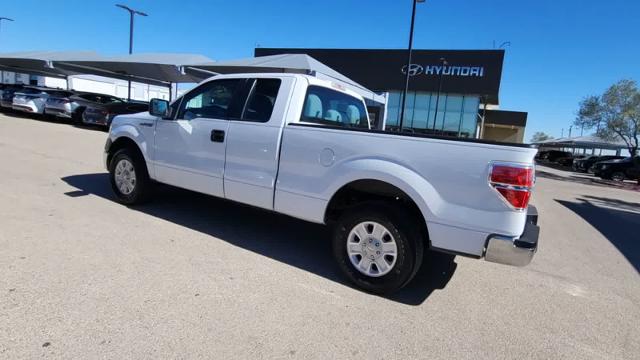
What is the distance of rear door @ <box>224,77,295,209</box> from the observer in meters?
4.21

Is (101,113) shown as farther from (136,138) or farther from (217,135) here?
(217,135)

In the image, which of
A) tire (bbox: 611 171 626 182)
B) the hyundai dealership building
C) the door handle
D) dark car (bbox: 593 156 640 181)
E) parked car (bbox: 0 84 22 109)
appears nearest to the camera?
the door handle

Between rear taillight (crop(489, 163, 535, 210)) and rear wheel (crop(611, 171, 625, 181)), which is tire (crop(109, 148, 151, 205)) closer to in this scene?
rear taillight (crop(489, 163, 535, 210))

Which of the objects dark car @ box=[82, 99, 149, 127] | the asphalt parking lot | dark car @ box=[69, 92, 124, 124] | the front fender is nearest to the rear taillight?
the asphalt parking lot

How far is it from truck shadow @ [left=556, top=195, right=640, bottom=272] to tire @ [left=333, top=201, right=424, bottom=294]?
372 centimetres

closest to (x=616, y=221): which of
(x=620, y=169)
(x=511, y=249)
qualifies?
(x=511, y=249)

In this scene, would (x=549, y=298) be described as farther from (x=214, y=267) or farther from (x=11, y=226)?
(x=11, y=226)

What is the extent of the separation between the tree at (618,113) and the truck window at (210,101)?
3202cm

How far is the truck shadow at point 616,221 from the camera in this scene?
635cm

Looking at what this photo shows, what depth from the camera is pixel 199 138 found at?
482cm

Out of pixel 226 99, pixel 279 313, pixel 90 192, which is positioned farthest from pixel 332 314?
pixel 90 192

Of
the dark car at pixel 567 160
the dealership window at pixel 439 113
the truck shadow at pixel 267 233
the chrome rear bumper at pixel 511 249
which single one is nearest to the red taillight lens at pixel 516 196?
the chrome rear bumper at pixel 511 249

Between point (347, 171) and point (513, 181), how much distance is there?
4.44 ft

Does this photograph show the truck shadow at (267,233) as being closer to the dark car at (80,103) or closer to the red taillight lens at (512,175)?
the red taillight lens at (512,175)
